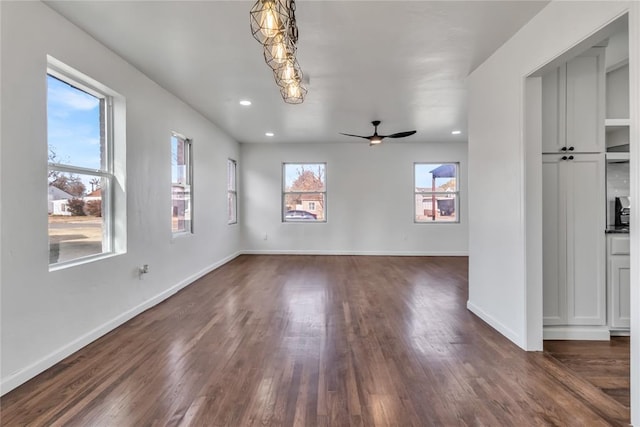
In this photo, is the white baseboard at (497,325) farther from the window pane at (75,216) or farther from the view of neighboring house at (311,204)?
the view of neighboring house at (311,204)

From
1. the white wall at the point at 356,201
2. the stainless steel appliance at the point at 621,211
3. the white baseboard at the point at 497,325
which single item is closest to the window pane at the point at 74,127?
the white baseboard at the point at 497,325

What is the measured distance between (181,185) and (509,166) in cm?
407

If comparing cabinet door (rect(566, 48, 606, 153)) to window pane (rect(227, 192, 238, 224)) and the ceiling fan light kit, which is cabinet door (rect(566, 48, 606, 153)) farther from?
window pane (rect(227, 192, 238, 224))

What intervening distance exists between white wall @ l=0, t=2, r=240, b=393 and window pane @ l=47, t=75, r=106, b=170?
194 millimetres

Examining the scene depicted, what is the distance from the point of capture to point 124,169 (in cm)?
312

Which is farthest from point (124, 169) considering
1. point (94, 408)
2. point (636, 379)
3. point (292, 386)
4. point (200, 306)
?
point (636, 379)

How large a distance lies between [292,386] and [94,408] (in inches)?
44.5

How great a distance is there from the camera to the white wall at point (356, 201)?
23.9 feet

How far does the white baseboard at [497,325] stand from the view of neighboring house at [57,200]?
151 inches

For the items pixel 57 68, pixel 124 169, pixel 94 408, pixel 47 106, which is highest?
pixel 57 68

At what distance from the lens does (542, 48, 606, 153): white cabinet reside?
8.61 ft

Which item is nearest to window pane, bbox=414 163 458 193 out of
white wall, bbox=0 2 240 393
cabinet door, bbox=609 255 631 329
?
cabinet door, bbox=609 255 631 329

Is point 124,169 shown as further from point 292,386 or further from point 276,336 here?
point 292,386

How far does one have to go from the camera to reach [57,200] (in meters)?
2.47
